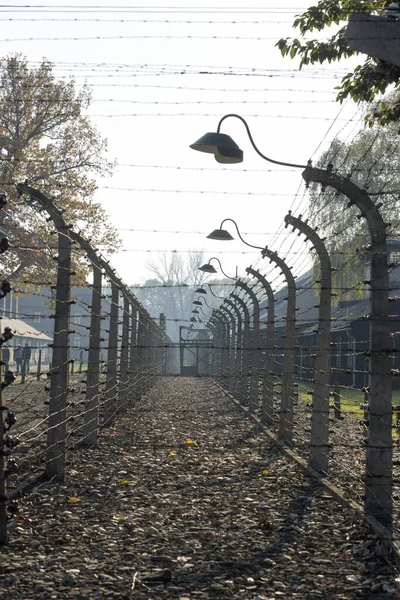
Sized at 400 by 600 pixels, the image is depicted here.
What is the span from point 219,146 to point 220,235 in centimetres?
850

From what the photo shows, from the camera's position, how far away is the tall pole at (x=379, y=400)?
7.98 metres

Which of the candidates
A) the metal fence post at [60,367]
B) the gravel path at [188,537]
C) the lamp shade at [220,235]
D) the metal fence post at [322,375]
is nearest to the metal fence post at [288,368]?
the gravel path at [188,537]

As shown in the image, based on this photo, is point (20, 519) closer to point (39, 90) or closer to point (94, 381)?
point (94, 381)

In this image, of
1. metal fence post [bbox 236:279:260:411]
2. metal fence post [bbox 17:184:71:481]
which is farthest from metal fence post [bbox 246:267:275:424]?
metal fence post [bbox 17:184:71:481]

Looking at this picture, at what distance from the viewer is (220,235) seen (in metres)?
19.1

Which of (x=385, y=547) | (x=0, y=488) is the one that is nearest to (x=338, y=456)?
(x=385, y=547)

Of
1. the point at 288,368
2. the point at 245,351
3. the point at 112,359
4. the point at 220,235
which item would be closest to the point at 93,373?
the point at 112,359

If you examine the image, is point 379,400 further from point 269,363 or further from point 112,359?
point 269,363

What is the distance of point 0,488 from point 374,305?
375 cm

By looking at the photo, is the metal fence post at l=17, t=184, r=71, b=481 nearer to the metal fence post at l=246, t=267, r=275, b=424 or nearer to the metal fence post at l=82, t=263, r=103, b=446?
the metal fence post at l=82, t=263, r=103, b=446

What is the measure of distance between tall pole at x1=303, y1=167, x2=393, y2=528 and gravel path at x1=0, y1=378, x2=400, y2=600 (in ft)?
1.09

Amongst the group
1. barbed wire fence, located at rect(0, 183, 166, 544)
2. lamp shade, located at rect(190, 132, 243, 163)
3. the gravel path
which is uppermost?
lamp shade, located at rect(190, 132, 243, 163)

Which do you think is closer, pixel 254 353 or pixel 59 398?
pixel 59 398

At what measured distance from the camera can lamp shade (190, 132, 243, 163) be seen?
10.6 meters
